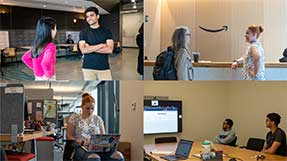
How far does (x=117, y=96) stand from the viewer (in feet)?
4.38

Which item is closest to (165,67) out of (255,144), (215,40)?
(255,144)

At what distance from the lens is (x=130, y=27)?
1.39m

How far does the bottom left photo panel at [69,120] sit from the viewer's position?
1.30m

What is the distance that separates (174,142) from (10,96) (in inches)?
25.0

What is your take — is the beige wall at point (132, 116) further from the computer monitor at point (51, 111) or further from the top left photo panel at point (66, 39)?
the computer monitor at point (51, 111)

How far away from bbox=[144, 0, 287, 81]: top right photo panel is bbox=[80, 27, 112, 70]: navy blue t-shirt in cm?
18

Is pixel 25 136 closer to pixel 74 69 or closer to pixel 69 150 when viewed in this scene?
pixel 69 150

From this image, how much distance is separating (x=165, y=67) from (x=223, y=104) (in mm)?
322

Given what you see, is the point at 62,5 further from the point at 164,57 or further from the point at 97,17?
the point at 164,57

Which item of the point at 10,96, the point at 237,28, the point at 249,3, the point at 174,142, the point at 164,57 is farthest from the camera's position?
the point at 249,3

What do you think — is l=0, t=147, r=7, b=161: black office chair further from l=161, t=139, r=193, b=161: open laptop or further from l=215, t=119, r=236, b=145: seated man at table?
l=215, t=119, r=236, b=145: seated man at table

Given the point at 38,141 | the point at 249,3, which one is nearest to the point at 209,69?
the point at 38,141

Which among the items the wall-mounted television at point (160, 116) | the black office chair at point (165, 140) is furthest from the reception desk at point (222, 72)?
the black office chair at point (165, 140)

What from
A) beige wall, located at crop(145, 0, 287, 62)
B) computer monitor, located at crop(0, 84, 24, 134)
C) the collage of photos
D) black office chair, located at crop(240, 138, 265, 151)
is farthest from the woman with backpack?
beige wall, located at crop(145, 0, 287, 62)
